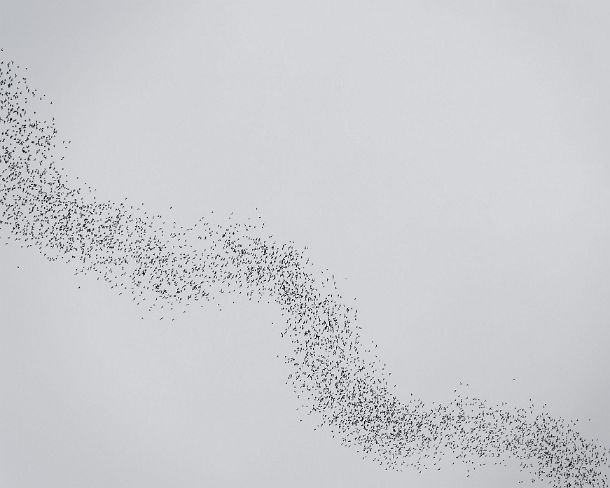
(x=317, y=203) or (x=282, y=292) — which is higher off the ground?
(x=317, y=203)

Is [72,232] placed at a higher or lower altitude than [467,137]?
lower

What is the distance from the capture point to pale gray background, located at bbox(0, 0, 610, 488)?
10.6 ft

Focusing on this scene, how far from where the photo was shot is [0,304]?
3164 millimetres

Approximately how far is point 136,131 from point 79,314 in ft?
3.48

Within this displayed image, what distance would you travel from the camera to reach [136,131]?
3270 mm

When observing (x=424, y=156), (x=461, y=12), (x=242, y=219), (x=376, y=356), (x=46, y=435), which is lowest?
(x=46, y=435)

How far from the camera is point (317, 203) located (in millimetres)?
3406

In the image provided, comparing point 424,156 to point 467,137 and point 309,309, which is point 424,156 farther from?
point 309,309

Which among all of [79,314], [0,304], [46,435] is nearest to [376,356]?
[79,314]

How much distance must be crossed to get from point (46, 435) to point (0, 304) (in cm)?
77

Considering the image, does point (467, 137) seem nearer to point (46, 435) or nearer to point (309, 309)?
point (309, 309)

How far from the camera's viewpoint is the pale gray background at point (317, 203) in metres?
3.22

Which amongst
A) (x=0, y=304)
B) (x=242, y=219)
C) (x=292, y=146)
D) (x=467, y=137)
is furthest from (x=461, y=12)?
(x=0, y=304)

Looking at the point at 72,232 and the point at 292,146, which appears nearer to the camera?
the point at 72,232
